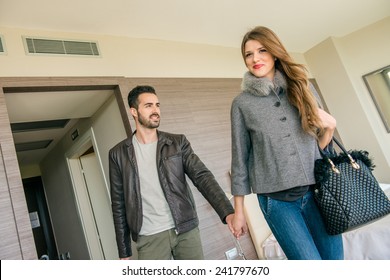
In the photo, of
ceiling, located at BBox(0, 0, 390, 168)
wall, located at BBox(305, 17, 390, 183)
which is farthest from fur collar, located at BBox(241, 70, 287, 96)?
wall, located at BBox(305, 17, 390, 183)

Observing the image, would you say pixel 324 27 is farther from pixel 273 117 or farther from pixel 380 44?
pixel 273 117

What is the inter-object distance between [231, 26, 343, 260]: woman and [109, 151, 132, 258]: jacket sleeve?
2.47ft

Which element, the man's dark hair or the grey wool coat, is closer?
the grey wool coat

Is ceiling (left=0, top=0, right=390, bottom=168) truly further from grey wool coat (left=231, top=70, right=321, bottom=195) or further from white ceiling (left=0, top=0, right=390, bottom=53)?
grey wool coat (left=231, top=70, right=321, bottom=195)

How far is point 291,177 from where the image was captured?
109 cm

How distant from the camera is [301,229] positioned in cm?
108

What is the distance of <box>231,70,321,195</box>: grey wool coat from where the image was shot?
1.10 meters

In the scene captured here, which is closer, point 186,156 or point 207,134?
point 186,156

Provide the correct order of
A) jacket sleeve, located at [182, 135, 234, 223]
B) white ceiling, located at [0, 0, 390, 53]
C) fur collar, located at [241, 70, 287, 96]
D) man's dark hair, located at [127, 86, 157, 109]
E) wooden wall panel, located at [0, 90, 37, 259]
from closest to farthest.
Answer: fur collar, located at [241, 70, 287, 96], jacket sleeve, located at [182, 135, 234, 223], wooden wall panel, located at [0, 90, 37, 259], man's dark hair, located at [127, 86, 157, 109], white ceiling, located at [0, 0, 390, 53]

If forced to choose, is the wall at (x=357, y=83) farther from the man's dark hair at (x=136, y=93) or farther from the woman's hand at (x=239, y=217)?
the woman's hand at (x=239, y=217)

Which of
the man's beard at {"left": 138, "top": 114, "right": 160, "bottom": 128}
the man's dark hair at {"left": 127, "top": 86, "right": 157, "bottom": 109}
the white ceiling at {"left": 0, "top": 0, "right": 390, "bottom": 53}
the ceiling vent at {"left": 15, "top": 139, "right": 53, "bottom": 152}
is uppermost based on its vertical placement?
the white ceiling at {"left": 0, "top": 0, "right": 390, "bottom": 53}

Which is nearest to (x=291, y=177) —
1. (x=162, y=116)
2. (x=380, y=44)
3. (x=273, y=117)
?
(x=273, y=117)

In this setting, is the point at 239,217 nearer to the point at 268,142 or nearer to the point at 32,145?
the point at 268,142

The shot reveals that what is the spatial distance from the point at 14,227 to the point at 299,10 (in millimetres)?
3334
